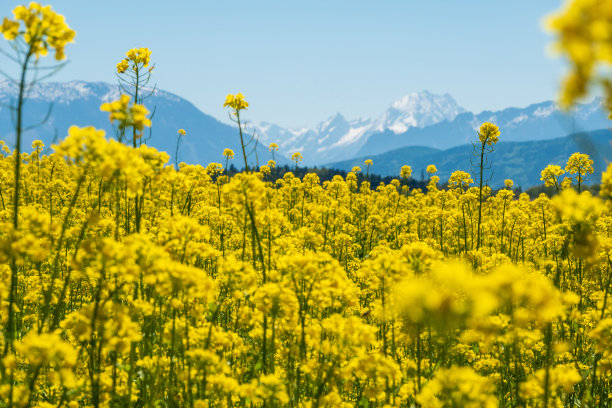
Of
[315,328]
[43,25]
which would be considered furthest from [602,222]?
[43,25]

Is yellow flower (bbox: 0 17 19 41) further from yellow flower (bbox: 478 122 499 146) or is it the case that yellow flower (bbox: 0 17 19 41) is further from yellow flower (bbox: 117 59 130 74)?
yellow flower (bbox: 478 122 499 146)

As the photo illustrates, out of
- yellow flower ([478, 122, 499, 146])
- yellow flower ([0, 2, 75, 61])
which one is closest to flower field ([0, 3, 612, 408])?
yellow flower ([0, 2, 75, 61])

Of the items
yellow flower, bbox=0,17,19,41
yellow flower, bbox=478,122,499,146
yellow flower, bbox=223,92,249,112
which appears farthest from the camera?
yellow flower, bbox=478,122,499,146

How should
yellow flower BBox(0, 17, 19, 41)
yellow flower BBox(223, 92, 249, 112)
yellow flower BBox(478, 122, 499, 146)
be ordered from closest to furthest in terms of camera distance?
yellow flower BBox(0, 17, 19, 41) < yellow flower BBox(223, 92, 249, 112) < yellow flower BBox(478, 122, 499, 146)

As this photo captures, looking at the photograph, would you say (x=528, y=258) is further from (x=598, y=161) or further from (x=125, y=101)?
(x=125, y=101)

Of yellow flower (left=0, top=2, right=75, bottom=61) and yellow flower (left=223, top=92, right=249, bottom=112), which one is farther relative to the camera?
yellow flower (left=223, top=92, right=249, bottom=112)

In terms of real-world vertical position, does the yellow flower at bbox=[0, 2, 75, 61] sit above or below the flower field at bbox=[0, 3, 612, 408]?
above

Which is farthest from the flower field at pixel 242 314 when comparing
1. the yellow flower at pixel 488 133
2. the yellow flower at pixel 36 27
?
the yellow flower at pixel 488 133

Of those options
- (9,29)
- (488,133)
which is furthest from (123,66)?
(488,133)

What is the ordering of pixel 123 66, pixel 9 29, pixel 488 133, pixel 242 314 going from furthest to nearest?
pixel 488 133, pixel 123 66, pixel 242 314, pixel 9 29

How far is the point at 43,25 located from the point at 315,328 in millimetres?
3374

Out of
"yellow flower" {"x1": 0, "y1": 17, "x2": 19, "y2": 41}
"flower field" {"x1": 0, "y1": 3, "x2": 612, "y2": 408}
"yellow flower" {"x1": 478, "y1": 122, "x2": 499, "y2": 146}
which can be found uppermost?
"yellow flower" {"x1": 478, "y1": 122, "x2": 499, "y2": 146}

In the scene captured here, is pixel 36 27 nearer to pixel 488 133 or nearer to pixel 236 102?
pixel 236 102

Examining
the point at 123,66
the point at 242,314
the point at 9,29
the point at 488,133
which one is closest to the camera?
the point at 9,29
